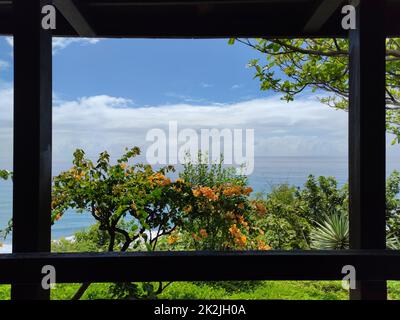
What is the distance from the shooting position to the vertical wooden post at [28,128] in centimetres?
119

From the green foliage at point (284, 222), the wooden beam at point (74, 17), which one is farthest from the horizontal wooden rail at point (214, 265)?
the green foliage at point (284, 222)

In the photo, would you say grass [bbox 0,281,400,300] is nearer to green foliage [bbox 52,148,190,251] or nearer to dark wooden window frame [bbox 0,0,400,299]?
green foliage [bbox 52,148,190,251]

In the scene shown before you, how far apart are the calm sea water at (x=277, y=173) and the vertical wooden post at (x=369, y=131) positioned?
1.26 meters

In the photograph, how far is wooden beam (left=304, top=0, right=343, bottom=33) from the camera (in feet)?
4.93

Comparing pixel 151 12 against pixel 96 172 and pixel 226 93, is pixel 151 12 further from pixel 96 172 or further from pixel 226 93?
pixel 226 93

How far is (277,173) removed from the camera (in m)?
3.25

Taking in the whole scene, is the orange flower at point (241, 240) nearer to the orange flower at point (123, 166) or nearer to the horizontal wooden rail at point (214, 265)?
the orange flower at point (123, 166)

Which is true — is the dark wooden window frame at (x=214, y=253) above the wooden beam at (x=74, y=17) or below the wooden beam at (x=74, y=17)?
below

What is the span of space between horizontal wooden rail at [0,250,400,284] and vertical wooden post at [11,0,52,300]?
27 centimetres

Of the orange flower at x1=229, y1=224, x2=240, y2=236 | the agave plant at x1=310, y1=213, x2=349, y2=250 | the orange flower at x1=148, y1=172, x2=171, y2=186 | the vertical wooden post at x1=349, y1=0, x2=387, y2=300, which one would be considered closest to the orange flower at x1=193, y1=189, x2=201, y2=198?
the orange flower at x1=148, y1=172, x2=171, y2=186
